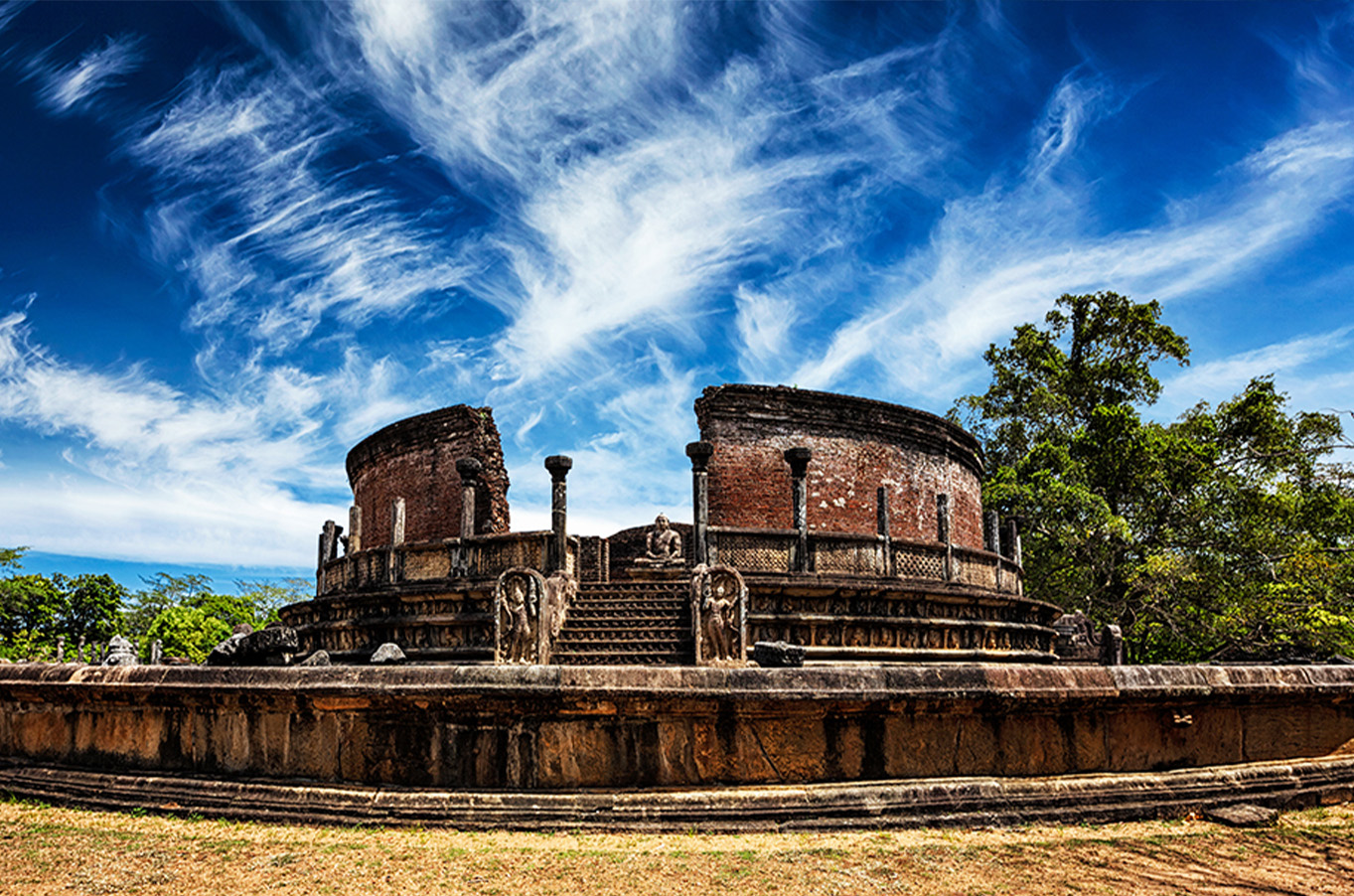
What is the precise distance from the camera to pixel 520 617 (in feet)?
31.2

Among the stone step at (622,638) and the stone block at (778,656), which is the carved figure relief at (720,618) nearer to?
the stone step at (622,638)

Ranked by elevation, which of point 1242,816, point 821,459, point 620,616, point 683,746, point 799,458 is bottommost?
point 1242,816

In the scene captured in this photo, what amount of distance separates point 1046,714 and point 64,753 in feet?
17.5

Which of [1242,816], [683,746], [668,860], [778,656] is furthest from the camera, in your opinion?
[778,656]

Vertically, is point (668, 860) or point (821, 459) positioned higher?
point (821, 459)

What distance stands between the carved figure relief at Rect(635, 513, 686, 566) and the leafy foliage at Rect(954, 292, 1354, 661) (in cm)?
997

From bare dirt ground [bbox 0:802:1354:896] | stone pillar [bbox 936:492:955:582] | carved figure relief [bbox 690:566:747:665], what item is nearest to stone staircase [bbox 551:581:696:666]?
carved figure relief [bbox 690:566:747:665]

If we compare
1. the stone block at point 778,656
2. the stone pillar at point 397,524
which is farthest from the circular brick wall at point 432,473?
the stone block at point 778,656

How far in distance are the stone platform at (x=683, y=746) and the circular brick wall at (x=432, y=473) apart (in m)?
12.4

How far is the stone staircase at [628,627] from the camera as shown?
9.71 meters

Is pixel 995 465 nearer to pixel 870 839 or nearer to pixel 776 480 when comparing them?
pixel 776 480

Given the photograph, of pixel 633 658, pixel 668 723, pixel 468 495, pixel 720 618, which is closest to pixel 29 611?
pixel 468 495

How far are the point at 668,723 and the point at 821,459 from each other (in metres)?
14.3

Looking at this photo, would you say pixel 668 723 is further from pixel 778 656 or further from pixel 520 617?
pixel 520 617
